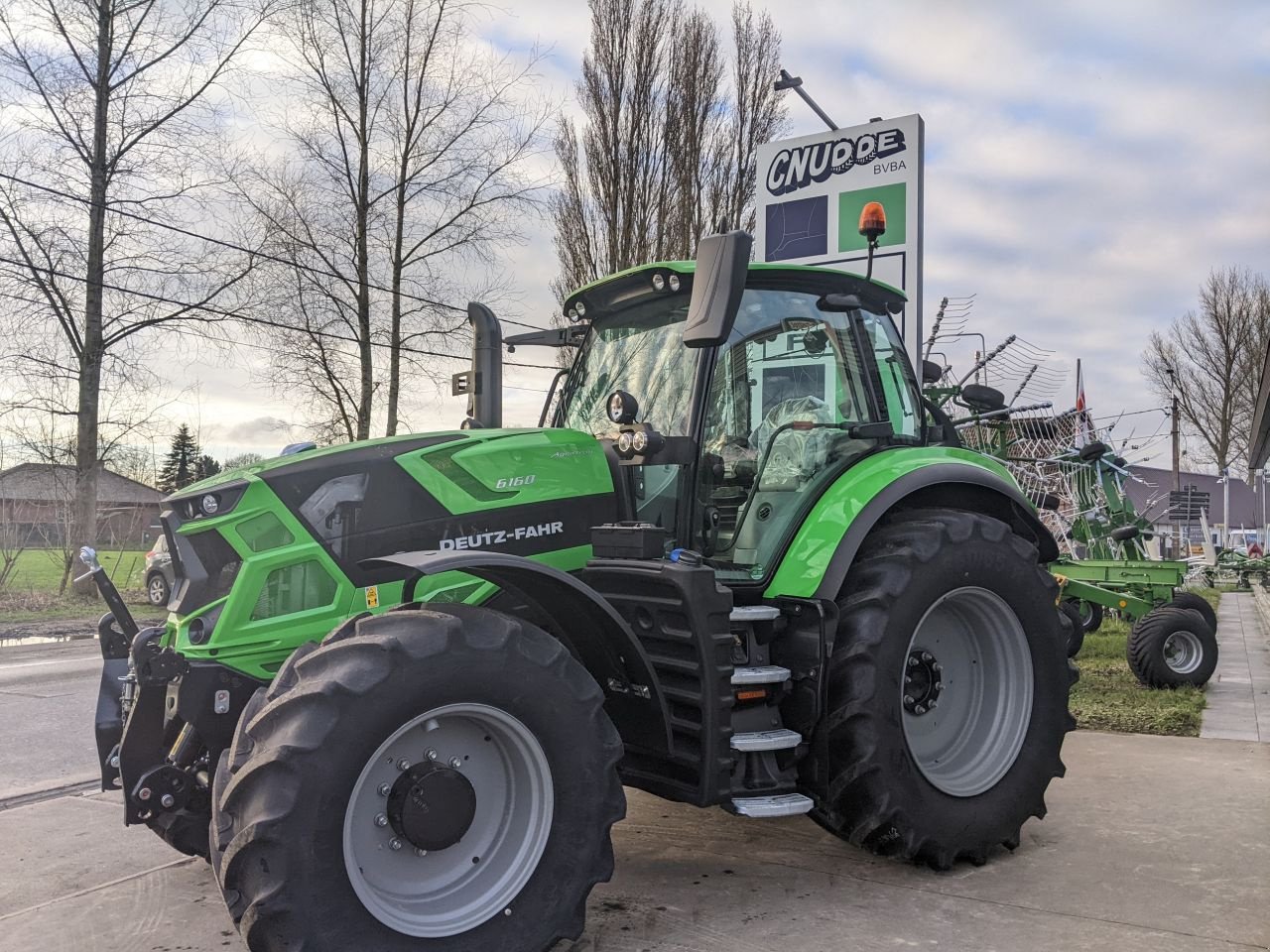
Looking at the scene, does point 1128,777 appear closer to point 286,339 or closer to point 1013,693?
point 1013,693

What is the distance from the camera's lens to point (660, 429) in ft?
13.8

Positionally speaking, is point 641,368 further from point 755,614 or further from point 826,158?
point 826,158

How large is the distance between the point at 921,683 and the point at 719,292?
1925 mm

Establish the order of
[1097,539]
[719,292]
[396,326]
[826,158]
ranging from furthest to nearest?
[396,326] → [1097,539] → [826,158] → [719,292]

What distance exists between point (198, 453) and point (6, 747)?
18.0 m

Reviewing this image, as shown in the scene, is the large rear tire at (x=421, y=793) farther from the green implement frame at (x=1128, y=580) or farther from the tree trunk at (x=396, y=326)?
the tree trunk at (x=396, y=326)

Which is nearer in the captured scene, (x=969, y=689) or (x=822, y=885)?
(x=822, y=885)

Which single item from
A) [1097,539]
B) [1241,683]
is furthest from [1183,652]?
[1097,539]

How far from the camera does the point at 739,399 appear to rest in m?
4.28

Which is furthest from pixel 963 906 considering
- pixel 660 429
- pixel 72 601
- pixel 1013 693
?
pixel 72 601

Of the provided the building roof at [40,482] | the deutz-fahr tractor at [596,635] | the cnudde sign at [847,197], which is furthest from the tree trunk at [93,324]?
the deutz-fahr tractor at [596,635]

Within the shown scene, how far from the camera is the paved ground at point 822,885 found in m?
3.42

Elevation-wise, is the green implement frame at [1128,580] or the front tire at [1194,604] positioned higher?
the green implement frame at [1128,580]

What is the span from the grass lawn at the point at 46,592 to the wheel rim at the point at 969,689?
13712 millimetres
